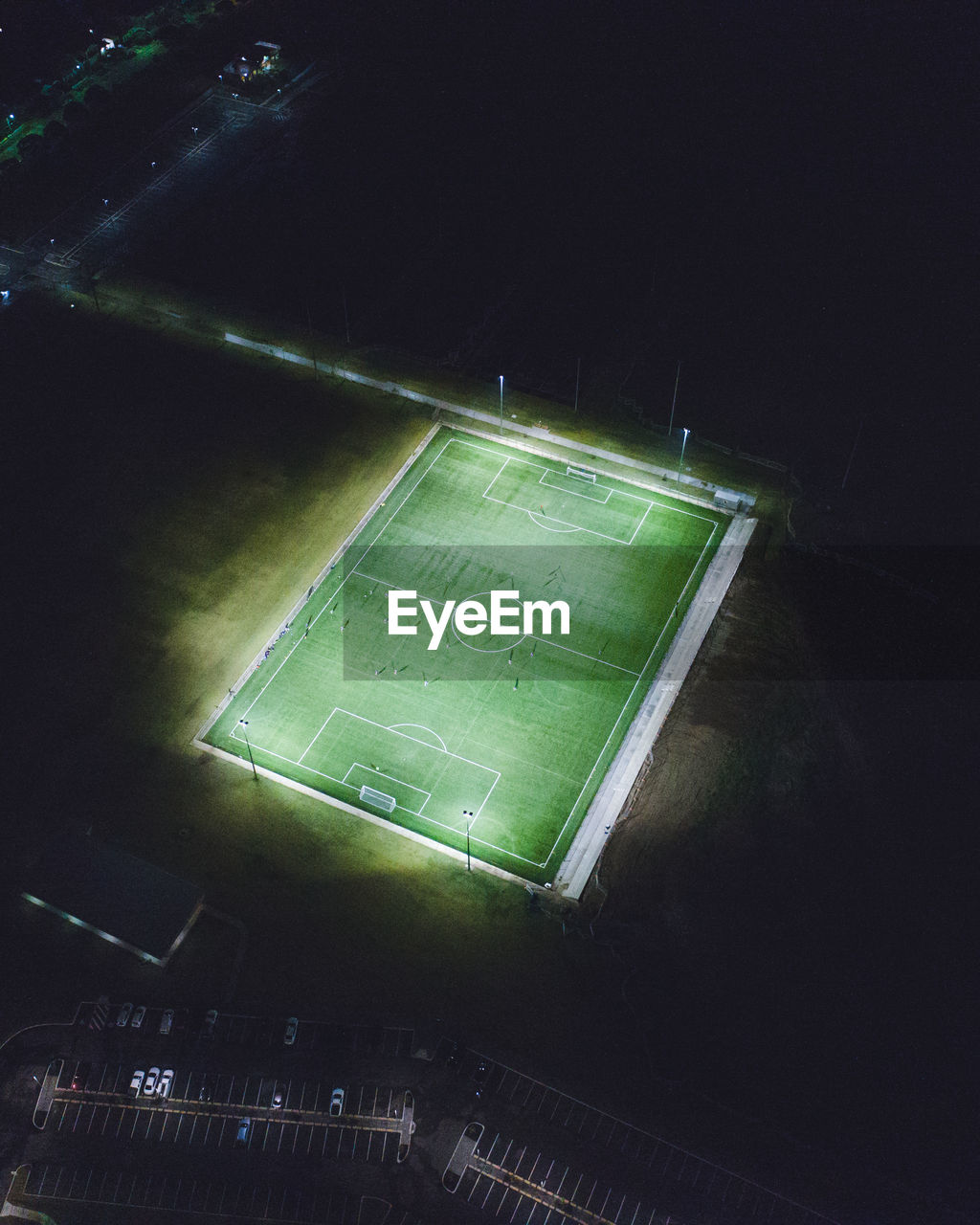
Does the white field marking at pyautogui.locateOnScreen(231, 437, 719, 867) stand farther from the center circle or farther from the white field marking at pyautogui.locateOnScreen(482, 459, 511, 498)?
the center circle

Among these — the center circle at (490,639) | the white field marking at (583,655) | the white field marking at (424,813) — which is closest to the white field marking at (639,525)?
the white field marking at (583,655)

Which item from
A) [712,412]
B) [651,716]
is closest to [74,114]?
[712,412]

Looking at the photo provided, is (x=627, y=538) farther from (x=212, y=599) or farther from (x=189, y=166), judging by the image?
(x=189, y=166)

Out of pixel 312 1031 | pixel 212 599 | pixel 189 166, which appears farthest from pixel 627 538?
pixel 189 166

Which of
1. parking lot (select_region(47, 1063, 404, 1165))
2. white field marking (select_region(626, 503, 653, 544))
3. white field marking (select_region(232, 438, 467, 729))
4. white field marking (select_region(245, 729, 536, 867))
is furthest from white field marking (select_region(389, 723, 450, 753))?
white field marking (select_region(626, 503, 653, 544))

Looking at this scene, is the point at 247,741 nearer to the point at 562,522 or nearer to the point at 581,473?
the point at 562,522

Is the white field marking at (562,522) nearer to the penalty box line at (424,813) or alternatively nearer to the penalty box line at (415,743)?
the penalty box line at (415,743)
